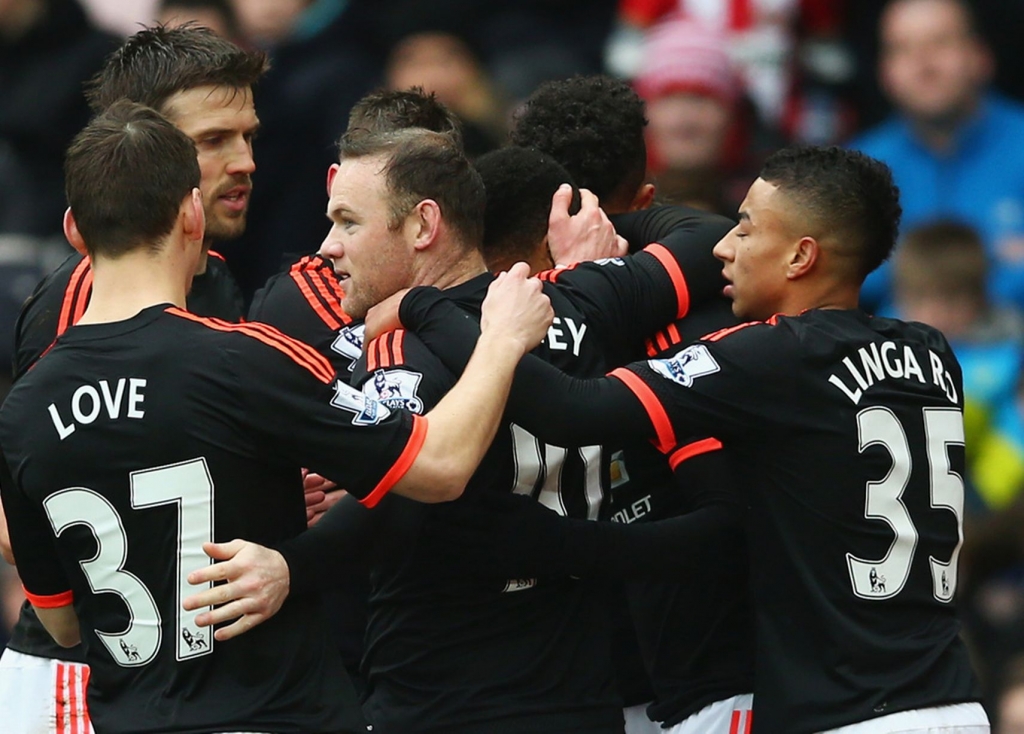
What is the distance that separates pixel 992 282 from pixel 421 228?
4.78m

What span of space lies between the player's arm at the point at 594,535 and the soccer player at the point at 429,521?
0.06 m

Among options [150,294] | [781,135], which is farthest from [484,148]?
[150,294]

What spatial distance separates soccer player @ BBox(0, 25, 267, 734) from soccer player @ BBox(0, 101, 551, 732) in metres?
0.75

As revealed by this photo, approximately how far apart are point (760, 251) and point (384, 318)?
974 mm

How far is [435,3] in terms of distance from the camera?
10.3 metres

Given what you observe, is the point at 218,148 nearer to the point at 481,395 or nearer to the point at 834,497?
the point at 481,395

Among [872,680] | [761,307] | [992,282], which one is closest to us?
[872,680]

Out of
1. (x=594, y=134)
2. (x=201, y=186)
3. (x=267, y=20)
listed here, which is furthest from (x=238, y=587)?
(x=267, y=20)

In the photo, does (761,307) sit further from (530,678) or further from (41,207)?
(41,207)

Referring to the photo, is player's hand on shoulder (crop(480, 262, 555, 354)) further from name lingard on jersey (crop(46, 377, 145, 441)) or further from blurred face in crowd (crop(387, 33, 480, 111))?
blurred face in crowd (crop(387, 33, 480, 111))

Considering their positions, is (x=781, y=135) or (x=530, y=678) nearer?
(x=530, y=678)

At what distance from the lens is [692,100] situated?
8.91m

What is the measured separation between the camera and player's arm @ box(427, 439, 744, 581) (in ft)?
15.4

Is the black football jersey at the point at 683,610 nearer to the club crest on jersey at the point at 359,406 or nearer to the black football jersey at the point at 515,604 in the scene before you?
the black football jersey at the point at 515,604
